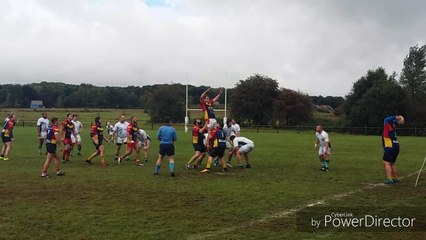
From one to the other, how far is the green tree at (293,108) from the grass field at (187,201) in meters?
61.0

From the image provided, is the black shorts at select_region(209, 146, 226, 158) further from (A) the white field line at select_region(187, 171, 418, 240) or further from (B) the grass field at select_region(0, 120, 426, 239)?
(A) the white field line at select_region(187, 171, 418, 240)

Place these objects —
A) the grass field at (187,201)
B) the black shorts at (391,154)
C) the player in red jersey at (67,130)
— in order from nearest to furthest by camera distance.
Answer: the grass field at (187,201)
the black shorts at (391,154)
the player in red jersey at (67,130)

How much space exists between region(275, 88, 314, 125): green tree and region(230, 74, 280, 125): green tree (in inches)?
84.8

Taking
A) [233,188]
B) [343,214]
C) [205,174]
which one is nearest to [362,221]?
[343,214]

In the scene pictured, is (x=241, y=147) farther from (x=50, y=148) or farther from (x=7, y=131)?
(x=7, y=131)

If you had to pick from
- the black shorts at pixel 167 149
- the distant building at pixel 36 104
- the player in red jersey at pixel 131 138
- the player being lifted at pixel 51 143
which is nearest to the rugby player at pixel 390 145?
the black shorts at pixel 167 149

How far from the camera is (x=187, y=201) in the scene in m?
10.4

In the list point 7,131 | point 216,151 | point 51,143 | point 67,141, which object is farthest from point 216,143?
point 7,131

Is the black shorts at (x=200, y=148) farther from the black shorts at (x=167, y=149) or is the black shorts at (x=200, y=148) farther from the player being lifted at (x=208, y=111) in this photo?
the black shorts at (x=167, y=149)

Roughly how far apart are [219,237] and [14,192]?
673 cm

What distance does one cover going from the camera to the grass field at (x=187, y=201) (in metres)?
7.64

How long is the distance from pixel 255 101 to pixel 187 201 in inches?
2776

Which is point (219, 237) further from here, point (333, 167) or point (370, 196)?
point (333, 167)

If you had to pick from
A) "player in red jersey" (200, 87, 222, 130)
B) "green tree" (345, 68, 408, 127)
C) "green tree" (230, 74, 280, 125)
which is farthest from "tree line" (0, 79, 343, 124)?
"player in red jersey" (200, 87, 222, 130)
